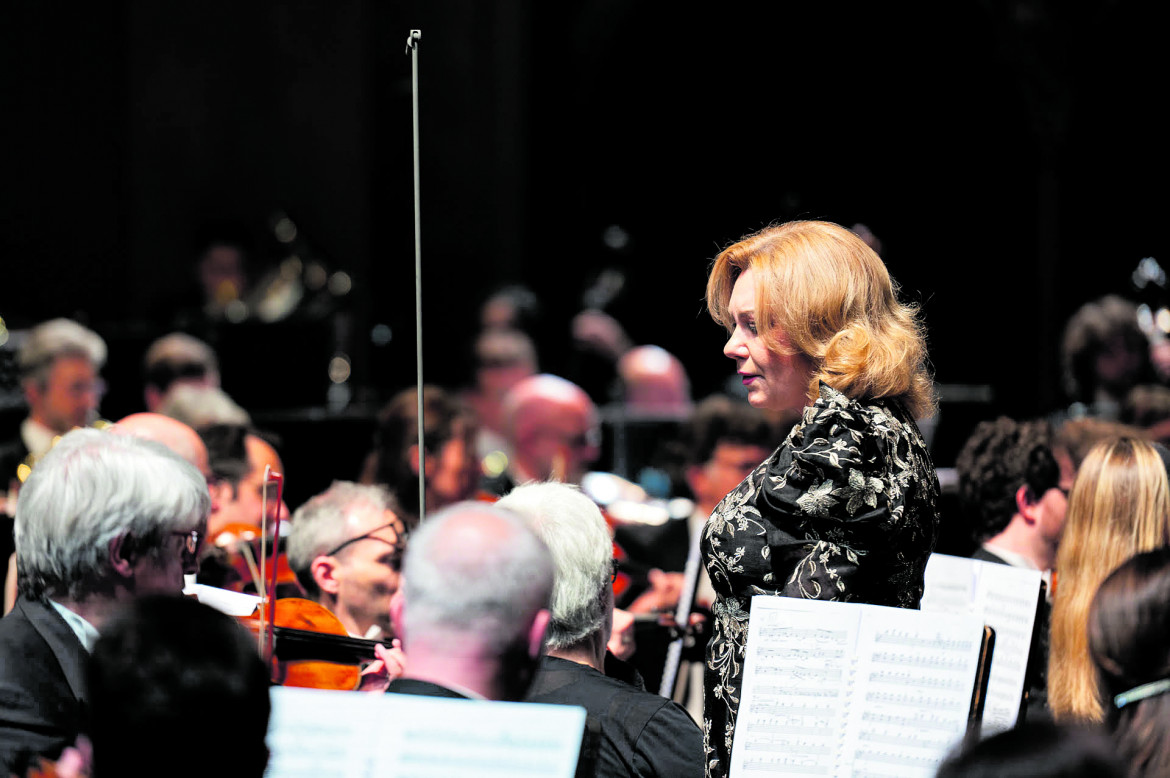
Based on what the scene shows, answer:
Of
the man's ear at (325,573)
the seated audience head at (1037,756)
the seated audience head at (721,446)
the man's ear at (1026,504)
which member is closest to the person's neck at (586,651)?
the man's ear at (325,573)

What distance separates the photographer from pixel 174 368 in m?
6.98

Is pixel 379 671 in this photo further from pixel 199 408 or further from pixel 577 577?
→ pixel 199 408

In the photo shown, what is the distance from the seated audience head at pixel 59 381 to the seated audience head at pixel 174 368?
0.67 metres

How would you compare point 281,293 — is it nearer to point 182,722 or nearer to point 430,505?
point 430,505

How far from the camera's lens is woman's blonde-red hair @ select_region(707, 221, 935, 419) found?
8.94 feet

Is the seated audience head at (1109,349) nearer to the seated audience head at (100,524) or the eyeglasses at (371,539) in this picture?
the eyeglasses at (371,539)

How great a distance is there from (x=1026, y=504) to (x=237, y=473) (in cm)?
237

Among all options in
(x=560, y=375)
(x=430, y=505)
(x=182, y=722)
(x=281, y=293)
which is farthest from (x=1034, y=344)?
(x=182, y=722)

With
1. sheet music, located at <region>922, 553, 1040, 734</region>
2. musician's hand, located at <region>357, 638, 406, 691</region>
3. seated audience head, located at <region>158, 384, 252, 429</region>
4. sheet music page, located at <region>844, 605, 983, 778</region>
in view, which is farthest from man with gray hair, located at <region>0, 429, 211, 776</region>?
seated audience head, located at <region>158, 384, 252, 429</region>

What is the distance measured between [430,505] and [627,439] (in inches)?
123

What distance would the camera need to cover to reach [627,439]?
8.14 metres

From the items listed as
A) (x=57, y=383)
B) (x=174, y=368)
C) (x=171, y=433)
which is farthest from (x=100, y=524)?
(x=174, y=368)

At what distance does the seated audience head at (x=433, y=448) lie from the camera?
515 cm

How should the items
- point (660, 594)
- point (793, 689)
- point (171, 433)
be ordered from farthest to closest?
1. point (660, 594)
2. point (171, 433)
3. point (793, 689)
